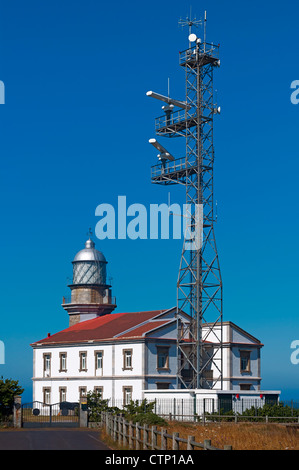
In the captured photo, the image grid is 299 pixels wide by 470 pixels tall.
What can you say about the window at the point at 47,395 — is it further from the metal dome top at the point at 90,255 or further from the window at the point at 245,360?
the window at the point at 245,360

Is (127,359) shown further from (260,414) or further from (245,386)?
(260,414)

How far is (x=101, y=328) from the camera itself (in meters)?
69.1

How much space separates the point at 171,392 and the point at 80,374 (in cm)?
1340

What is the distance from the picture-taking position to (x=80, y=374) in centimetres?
6694

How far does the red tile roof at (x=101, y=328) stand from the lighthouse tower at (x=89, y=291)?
265 centimetres

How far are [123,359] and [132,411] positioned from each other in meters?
18.7

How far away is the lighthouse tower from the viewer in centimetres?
7894

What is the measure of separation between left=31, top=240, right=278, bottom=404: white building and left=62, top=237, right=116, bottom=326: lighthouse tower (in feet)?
7.89

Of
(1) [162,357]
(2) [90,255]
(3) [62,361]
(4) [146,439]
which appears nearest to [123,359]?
(1) [162,357]

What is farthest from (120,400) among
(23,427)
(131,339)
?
(23,427)

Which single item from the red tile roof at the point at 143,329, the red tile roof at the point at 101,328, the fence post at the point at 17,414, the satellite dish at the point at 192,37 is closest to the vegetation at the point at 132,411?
the fence post at the point at 17,414
